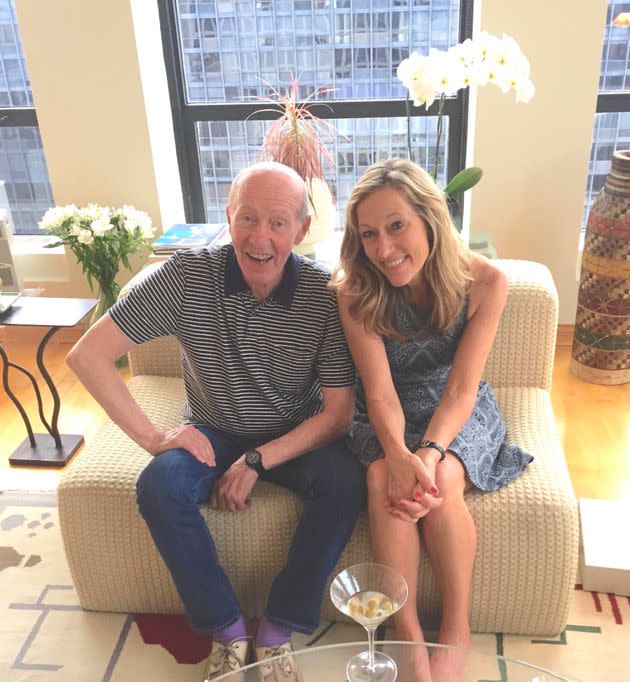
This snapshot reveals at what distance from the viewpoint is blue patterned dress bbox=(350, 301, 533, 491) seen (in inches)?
66.4

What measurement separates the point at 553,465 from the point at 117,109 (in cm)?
210

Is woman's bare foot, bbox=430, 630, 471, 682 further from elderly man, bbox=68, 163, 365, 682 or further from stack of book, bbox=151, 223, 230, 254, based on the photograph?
stack of book, bbox=151, 223, 230, 254

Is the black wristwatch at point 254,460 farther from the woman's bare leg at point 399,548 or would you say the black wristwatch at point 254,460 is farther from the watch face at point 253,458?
the woman's bare leg at point 399,548

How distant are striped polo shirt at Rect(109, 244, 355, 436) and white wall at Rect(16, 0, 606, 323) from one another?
139 cm

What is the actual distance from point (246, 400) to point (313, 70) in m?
1.85

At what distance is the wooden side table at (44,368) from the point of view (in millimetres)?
2297

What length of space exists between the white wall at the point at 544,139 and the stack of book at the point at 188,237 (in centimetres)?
98

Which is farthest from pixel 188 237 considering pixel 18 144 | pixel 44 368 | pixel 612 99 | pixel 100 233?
pixel 612 99

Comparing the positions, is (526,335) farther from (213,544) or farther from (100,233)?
(100,233)

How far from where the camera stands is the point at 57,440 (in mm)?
2482

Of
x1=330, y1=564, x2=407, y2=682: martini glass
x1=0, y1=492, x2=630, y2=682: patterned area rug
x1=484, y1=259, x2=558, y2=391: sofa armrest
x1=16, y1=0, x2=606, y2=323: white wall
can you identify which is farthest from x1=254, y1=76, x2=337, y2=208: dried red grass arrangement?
x1=330, y1=564, x2=407, y2=682: martini glass

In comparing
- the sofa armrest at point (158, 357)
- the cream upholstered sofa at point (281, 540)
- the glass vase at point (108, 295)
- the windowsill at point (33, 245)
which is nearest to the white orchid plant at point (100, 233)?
the glass vase at point (108, 295)

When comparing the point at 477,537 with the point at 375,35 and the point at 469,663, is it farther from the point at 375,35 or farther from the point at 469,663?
the point at 375,35

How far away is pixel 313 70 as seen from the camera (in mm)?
3092
